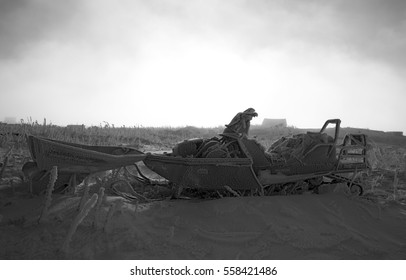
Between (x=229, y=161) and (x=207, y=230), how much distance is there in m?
1.48

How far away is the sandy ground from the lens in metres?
3.39

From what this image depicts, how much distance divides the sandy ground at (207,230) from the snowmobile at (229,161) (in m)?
0.41

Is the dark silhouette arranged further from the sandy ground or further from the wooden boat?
the wooden boat

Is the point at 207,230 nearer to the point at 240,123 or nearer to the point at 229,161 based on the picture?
the point at 229,161

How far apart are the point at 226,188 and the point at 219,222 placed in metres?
0.98

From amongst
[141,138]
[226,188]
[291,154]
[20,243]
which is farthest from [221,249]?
[141,138]

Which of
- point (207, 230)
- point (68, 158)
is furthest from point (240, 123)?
point (68, 158)

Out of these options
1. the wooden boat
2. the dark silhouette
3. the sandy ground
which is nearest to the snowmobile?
the wooden boat

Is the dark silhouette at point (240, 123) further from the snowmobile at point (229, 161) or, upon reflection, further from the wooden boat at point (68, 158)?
the wooden boat at point (68, 158)

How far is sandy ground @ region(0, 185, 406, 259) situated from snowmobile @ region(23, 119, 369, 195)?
0.41 m

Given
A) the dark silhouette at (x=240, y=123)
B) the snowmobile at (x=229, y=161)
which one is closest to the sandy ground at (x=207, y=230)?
the snowmobile at (x=229, y=161)

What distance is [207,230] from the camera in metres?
4.15

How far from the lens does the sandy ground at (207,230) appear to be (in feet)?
11.1
